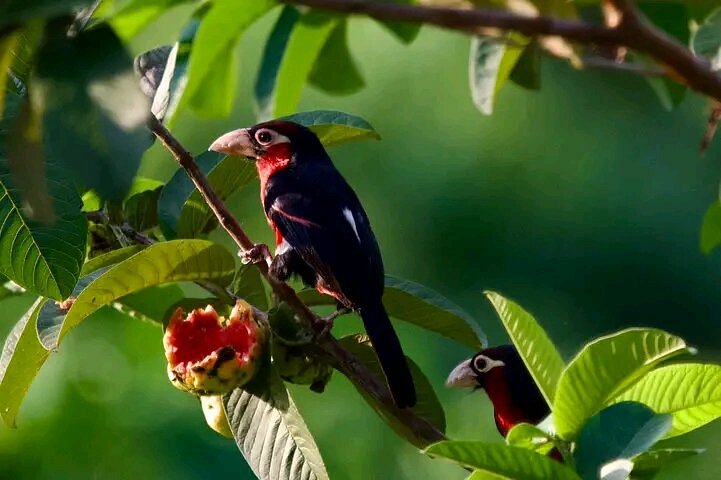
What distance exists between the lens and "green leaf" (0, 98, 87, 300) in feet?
5.31

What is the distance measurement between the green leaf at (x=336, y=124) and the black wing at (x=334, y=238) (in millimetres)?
318

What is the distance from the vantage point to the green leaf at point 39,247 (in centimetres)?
162

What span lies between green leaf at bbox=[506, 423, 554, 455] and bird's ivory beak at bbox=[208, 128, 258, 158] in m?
1.33

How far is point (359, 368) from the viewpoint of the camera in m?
1.83

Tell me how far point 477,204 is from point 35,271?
15.3ft

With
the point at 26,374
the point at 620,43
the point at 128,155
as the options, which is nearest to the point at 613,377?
the point at 620,43

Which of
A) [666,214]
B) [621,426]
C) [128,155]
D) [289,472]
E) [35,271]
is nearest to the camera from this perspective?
[128,155]

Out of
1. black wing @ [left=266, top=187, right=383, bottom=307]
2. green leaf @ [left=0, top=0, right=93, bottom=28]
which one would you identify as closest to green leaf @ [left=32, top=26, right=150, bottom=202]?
green leaf @ [left=0, top=0, right=93, bottom=28]

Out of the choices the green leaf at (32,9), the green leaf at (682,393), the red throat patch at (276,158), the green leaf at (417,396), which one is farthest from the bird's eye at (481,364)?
the green leaf at (32,9)

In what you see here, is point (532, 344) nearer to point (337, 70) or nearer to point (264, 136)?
point (337, 70)

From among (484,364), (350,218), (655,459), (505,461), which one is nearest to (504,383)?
(484,364)

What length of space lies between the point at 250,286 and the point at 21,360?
0.37 metres

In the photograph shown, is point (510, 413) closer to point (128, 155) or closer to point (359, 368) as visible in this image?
point (359, 368)

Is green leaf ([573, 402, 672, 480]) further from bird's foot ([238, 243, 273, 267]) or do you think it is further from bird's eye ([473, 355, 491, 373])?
bird's eye ([473, 355, 491, 373])
